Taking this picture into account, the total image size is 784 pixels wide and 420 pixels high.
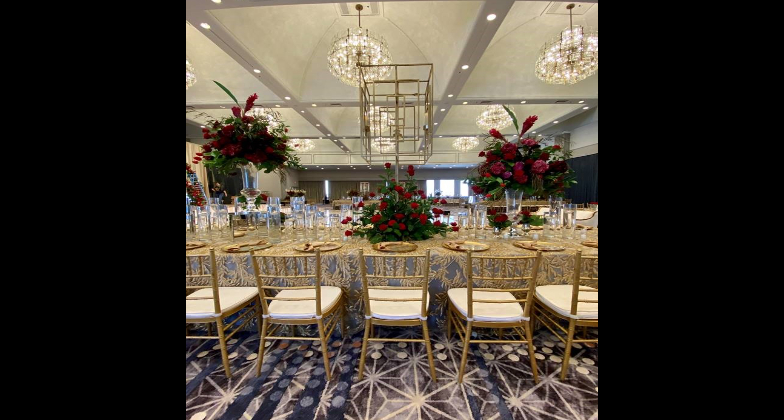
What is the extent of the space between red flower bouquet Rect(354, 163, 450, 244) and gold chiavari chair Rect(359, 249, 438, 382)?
0.31m

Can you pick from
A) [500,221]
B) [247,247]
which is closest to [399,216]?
[500,221]

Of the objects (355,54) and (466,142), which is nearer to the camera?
(355,54)

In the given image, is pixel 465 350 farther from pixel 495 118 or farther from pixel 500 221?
pixel 495 118

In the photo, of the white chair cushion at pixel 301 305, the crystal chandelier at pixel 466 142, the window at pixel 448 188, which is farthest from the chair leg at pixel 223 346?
the window at pixel 448 188

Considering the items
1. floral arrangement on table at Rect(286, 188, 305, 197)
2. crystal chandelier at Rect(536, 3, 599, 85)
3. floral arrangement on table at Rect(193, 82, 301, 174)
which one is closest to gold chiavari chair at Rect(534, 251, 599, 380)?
floral arrangement on table at Rect(193, 82, 301, 174)

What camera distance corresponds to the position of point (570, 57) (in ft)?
12.0

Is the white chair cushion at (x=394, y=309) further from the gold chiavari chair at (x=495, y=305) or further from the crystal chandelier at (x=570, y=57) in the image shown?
the crystal chandelier at (x=570, y=57)

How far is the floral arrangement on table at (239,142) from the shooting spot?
1.91m

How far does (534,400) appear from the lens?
1.38 m

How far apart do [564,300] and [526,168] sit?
96cm

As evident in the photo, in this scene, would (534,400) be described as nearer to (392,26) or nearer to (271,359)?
(271,359)

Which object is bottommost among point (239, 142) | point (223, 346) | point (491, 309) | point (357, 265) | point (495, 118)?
point (223, 346)
